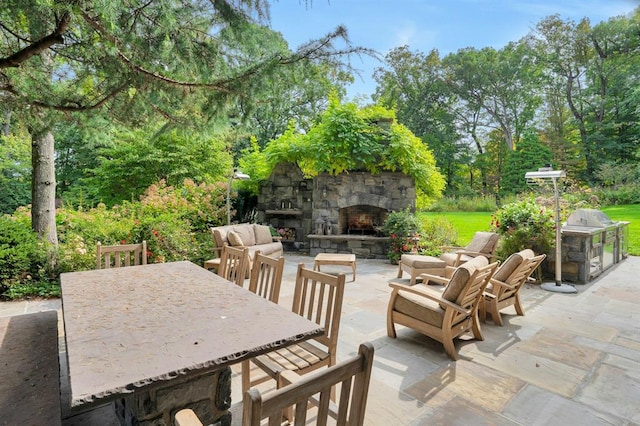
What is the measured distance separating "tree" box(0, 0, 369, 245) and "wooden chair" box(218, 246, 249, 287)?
1.46 meters

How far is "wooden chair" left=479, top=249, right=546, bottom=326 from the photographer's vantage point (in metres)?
3.40

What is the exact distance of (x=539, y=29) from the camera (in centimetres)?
1769

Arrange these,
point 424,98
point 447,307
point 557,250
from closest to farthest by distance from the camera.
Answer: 1. point 447,307
2. point 557,250
3. point 424,98

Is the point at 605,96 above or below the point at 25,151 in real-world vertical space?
above

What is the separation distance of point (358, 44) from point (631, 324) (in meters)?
4.07

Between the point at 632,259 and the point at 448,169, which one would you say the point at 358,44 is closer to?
the point at 632,259

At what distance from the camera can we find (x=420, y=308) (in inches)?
116

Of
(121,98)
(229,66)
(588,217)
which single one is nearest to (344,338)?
(229,66)

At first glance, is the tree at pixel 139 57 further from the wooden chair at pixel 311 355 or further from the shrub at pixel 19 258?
the wooden chair at pixel 311 355

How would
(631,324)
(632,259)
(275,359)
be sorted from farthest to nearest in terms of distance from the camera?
(632,259) → (631,324) → (275,359)

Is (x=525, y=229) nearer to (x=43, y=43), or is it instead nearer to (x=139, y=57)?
(x=139, y=57)

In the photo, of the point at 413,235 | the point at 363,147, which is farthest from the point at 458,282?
the point at 363,147

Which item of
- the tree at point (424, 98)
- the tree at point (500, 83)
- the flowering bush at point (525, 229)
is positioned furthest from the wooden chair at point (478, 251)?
the tree at point (500, 83)

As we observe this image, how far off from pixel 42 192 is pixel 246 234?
126 inches
